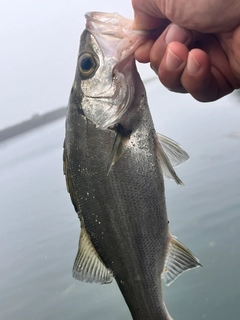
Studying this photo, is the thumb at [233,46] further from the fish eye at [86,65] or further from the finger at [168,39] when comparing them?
the fish eye at [86,65]

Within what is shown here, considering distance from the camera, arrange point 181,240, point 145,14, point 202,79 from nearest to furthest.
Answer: point 145,14
point 202,79
point 181,240

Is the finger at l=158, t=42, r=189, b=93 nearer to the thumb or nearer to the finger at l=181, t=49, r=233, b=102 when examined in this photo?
the finger at l=181, t=49, r=233, b=102

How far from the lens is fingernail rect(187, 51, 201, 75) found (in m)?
1.77

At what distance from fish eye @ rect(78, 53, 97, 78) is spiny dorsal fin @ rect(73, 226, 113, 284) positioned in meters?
0.77

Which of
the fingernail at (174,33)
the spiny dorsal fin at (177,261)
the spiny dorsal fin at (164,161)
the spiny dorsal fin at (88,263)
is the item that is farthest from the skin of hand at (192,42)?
the spiny dorsal fin at (88,263)

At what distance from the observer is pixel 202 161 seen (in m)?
12.1

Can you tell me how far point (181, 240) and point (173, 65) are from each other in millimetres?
6850

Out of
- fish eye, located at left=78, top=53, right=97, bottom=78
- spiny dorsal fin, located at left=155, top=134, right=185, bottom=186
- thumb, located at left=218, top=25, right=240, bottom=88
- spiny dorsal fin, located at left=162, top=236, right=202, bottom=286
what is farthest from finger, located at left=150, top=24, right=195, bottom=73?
spiny dorsal fin, located at left=162, top=236, right=202, bottom=286

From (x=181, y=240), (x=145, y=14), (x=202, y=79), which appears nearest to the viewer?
(x=145, y=14)

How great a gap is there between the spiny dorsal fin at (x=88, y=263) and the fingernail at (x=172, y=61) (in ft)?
3.00

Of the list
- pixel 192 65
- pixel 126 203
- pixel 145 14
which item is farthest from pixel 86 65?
pixel 126 203

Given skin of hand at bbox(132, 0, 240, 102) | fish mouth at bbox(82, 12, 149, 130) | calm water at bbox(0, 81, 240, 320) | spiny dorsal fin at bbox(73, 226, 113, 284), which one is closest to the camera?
skin of hand at bbox(132, 0, 240, 102)

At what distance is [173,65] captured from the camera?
5.96 feet

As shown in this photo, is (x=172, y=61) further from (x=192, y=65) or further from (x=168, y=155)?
(x=168, y=155)
